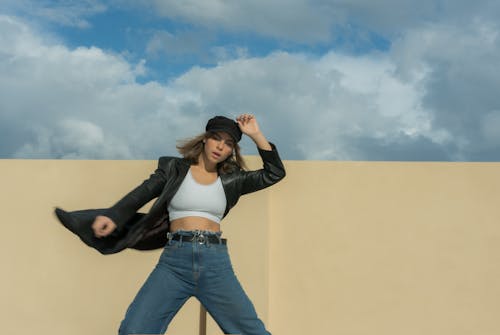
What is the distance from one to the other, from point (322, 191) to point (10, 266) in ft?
8.59

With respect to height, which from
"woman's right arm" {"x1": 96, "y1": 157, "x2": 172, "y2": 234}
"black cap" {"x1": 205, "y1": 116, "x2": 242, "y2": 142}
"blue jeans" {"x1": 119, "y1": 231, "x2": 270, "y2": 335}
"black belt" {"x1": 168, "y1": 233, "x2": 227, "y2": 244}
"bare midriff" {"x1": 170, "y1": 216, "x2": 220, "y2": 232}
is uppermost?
"black cap" {"x1": 205, "y1": 116, "x2": 242, "y2": 142}

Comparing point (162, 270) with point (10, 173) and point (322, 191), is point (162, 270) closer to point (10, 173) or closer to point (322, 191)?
point (322, 191)

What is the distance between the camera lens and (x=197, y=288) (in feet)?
8.40

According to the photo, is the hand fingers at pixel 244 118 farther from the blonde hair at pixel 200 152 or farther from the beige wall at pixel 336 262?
the beige wall at pixel 336 262

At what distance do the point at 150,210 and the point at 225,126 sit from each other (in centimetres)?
47

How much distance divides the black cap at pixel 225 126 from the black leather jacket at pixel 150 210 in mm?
142

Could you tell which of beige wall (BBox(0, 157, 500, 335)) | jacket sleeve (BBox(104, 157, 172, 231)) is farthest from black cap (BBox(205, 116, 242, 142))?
beige wall (BBox(0, 157, 500, 335))

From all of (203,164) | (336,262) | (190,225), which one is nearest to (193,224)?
(190,225)

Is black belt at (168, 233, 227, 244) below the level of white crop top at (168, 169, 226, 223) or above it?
below

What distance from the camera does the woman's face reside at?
2729 millimetres

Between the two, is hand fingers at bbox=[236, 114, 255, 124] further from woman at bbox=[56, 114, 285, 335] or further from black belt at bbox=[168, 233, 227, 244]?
black belt at bbox=[168, 233, 227, 244]

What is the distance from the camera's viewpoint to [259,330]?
101 inches

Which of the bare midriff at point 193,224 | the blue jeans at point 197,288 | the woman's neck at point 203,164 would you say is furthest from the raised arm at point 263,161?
the blue jeans at point 197,288

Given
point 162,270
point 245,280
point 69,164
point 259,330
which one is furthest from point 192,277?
point 69,164
